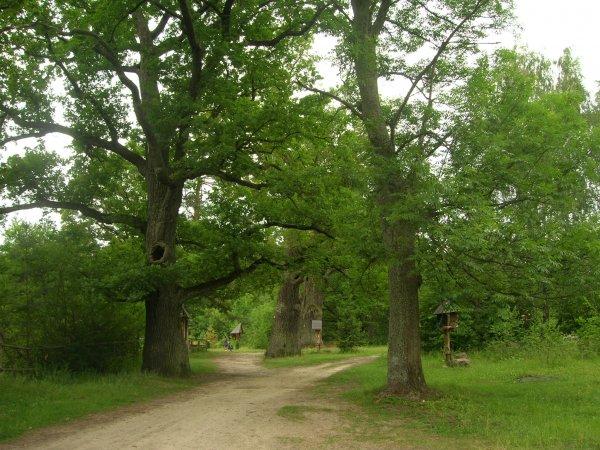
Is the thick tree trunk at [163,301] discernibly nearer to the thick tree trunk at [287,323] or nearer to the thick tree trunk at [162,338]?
the thick tree trunk at [162,338]

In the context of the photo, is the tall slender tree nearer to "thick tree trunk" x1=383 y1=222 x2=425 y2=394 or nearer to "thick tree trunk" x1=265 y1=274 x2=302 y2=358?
"thick tree trunk" x1=383 y1=222 x2=425 y2=394

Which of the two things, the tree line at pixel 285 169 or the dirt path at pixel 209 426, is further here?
the tree line at pixel 285 169

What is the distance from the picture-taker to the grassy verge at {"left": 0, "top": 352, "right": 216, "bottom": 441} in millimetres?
9359

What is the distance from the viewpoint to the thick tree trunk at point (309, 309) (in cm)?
3522

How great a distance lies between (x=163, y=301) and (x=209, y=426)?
25.7 ft

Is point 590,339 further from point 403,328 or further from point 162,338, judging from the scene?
point 162,338

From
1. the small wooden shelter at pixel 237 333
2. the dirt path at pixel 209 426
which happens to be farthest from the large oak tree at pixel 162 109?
the small wooden shelter at pixel 237 333

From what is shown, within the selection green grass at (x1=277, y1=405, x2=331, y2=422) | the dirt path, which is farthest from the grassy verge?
green grass at (x1=277, y1=405, x2=331, y2=422)

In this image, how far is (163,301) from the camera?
53.8 feet

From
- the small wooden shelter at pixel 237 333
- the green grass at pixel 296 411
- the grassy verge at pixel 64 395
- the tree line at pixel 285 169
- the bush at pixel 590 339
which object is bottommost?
the small wooden shelter at pixel 237 333

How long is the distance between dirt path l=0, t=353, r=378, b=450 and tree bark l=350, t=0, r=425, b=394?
164 cm

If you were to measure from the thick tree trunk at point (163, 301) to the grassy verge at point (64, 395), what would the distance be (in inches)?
35.8

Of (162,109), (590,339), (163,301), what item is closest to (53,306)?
(163,301)

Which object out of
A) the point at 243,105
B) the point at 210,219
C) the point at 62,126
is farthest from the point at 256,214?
the point at 62,126
